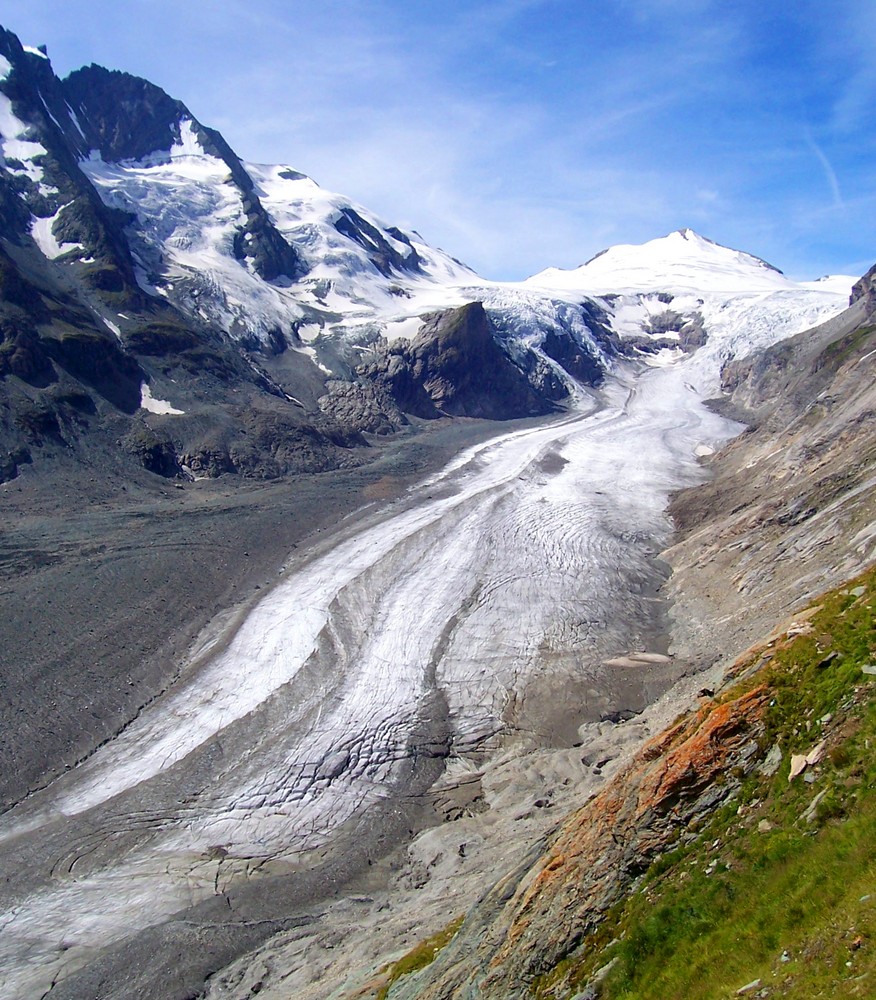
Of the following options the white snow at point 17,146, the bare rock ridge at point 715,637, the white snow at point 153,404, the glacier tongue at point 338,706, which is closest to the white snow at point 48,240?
the white snow at point 17,146

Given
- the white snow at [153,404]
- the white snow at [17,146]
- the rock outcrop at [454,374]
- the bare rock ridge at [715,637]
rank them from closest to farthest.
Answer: the bare rock ridge at [715,637] → the white snow at [153,404] → the white snow at [17,146] → the rock outcrop at [454,374]

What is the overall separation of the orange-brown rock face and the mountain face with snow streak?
50.1m

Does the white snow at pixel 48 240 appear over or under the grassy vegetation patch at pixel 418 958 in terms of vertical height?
over

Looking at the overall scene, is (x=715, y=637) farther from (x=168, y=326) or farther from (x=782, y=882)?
(x=168, y=326)

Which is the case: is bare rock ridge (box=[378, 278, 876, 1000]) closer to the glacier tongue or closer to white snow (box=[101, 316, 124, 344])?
the glacier tongue

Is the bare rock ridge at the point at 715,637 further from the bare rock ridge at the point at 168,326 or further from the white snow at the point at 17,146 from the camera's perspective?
the white snow at the point at 17,146

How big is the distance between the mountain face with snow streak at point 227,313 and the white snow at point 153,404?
0.72ft

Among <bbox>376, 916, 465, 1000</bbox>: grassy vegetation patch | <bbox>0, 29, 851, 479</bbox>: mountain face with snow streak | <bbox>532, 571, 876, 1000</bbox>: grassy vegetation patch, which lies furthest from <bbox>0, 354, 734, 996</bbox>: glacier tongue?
<bbox>0, 29, 851, 479</bbox>: mountain face with snow streak

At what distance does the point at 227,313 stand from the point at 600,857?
3717 inches

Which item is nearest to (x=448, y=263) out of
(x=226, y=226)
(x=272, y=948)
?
(x=226, y=226)

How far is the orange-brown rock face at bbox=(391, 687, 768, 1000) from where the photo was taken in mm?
10664

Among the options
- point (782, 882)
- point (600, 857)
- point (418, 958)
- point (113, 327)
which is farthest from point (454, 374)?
point (782, 882)

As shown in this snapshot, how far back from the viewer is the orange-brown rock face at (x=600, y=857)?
10.7 meters

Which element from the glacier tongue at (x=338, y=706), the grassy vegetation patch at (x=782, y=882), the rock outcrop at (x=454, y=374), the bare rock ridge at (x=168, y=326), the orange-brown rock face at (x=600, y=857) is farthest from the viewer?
the rock outcrop at (x=454, y=374)
